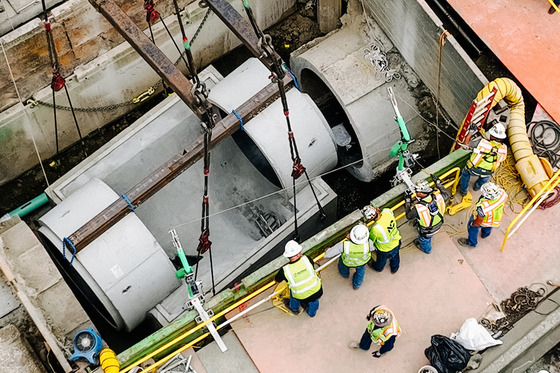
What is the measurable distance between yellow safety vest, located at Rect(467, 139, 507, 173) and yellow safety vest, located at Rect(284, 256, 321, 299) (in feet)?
12.1

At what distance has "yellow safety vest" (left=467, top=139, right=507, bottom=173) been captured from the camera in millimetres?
11570

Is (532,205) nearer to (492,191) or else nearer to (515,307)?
(492,191)

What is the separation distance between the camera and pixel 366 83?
15.0 meters

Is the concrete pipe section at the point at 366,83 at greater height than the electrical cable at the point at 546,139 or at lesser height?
greater

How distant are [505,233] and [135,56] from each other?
9618mm

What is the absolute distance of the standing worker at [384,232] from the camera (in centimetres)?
1069

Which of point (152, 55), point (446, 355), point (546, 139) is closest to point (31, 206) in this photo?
point (152, 55)

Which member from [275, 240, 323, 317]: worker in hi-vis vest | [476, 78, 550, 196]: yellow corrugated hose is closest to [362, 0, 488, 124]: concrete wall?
[476, 78, 550, 196]: yellow corrugated hose

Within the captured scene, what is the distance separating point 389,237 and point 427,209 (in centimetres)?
82

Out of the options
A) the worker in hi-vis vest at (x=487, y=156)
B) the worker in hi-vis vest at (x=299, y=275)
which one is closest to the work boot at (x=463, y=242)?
the worker in hi-vis vest at (x=487, y=156)

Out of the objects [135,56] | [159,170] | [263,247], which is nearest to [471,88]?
[263,247]

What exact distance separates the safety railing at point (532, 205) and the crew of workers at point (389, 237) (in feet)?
1.15

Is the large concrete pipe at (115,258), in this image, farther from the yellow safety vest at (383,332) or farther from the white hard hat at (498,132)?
the white hard hat at (498,132)

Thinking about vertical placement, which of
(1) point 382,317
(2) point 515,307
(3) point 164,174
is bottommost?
(2) point 515,307
